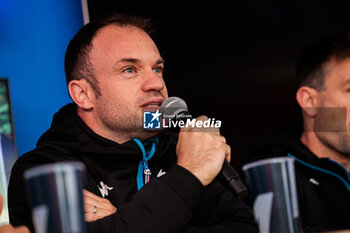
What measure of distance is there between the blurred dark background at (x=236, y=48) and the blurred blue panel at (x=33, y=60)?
0.51 metres

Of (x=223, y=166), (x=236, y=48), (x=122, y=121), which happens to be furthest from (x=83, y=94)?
(x=236, y=48)

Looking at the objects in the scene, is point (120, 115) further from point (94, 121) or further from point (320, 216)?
point (320, 216)

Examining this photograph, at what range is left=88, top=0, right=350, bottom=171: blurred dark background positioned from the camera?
9.82ft

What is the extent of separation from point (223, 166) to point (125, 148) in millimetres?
460

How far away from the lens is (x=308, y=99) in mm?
2283

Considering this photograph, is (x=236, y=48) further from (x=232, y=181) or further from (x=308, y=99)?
(x=232, y=181)

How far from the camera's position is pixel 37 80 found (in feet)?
7.18

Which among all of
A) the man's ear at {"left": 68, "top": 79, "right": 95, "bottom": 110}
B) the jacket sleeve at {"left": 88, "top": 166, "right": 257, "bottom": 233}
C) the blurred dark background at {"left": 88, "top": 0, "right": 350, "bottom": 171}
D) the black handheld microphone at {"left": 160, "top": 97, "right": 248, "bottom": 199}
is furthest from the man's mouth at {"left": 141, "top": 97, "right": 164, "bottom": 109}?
the blurred dark background at {"left": 88, "top": 0, "right": 350, "bottom": 171}

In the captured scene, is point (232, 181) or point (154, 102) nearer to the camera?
point (232, 181)

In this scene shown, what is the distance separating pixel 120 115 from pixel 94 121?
0.57 feet

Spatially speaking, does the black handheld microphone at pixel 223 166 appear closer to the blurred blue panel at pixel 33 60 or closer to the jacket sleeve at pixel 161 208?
the jacket sleeve at pixel 161 208

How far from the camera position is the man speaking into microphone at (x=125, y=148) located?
1.12 meters

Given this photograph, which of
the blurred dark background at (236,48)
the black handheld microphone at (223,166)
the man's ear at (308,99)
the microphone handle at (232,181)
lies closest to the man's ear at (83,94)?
the black handheld microphone at (223,166)

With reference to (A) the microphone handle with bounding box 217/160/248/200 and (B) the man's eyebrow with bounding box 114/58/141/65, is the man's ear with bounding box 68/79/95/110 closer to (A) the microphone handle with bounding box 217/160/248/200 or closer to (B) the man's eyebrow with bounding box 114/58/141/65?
(B) the man's eyebrow with bounding box 114/58/141/65
